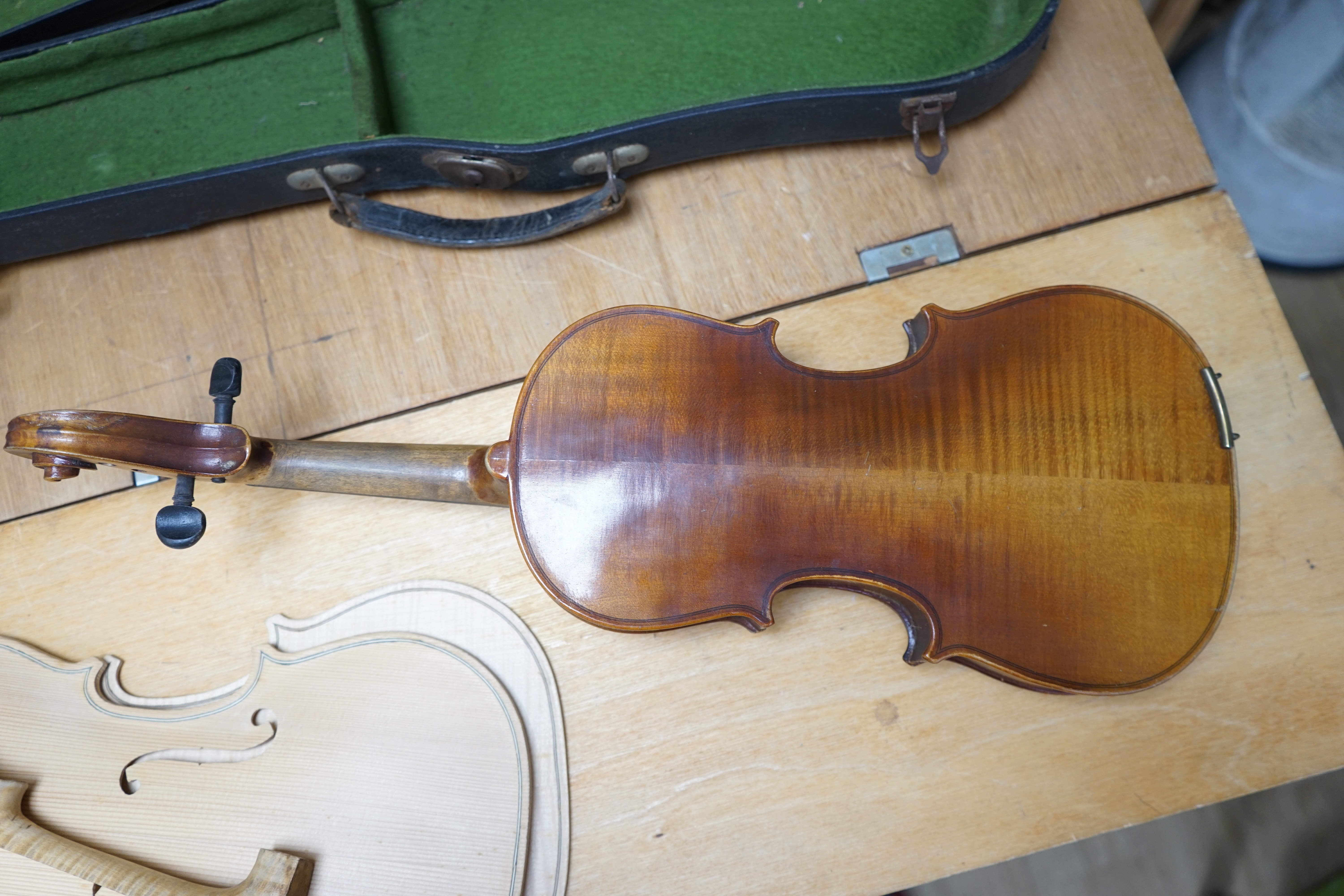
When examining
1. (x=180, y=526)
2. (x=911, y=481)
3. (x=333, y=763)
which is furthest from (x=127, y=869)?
(x=911, y=481)

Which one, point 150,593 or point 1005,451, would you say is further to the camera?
point 150,593

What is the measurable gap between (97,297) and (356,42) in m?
0.70

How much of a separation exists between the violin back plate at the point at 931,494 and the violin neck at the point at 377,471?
12 cm

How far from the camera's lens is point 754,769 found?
1317 mm

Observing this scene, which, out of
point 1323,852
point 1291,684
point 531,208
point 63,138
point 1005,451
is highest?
point 63,138

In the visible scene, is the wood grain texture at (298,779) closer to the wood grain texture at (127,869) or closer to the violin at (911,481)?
the wood grain texture at (127,869)

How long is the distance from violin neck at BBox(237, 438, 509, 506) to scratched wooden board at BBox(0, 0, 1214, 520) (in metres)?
0.23

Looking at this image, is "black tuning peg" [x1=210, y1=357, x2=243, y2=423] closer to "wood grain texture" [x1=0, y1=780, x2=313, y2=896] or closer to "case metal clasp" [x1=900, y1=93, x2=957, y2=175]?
"wood grain texture" [x1=0, y1=780, x2=313, y2=896]

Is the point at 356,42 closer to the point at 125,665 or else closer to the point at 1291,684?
the point at 125,665

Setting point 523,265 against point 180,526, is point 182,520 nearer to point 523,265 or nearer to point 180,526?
point 180,526

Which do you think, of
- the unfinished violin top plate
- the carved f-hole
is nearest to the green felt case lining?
the unfinished violin top plate

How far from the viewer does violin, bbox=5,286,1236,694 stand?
1142mm

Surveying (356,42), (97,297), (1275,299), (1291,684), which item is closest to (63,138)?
(97,297)

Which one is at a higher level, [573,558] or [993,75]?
[993,75]
